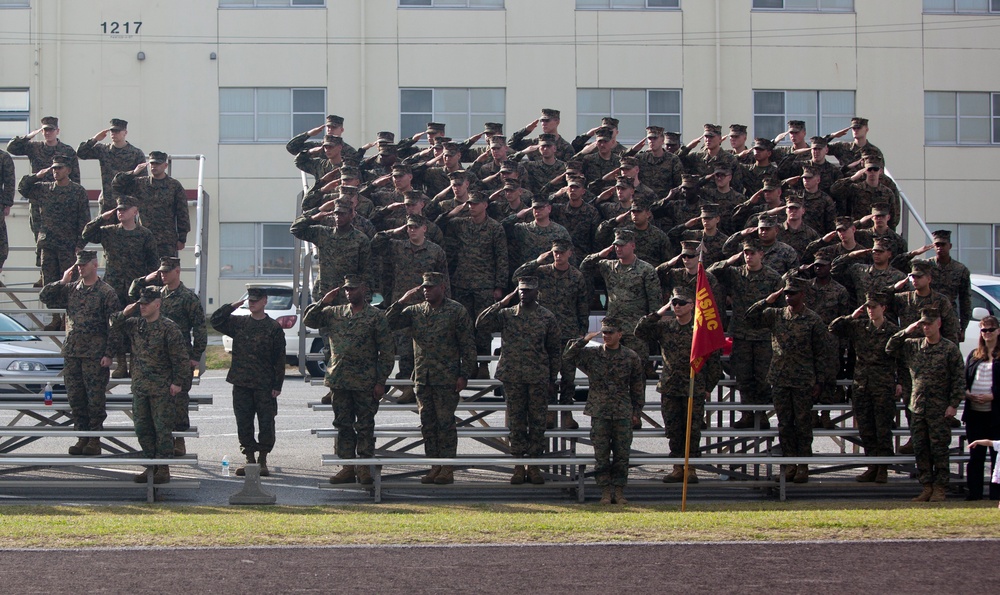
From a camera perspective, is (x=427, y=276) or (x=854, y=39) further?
(x=854, y=39)

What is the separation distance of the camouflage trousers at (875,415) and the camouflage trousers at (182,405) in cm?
724

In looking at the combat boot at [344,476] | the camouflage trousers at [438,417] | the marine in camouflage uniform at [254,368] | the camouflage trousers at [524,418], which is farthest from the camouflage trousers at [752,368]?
the marine in camouflage uniform at [254,368]

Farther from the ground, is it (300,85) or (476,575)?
(300,85)

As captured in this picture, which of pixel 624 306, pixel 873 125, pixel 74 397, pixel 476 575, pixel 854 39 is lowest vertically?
pixel 476 575

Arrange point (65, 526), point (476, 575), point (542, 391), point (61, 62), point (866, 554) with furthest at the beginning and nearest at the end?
point (61, 62) → point (542, 391) → point (65, 526) → point (866, 554) → point (476, 575)

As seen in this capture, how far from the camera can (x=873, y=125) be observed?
1283 inches

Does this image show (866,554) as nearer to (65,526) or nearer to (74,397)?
(65,526)

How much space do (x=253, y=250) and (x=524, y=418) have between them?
20170 mm

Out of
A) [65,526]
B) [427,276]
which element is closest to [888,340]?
[427,276]

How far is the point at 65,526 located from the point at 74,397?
277 centimetres

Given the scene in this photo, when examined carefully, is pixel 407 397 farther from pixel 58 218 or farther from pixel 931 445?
pixel 931 445

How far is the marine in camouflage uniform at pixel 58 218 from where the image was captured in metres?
15.3

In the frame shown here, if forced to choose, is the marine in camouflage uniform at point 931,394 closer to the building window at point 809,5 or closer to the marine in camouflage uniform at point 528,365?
the marine in camouflage uniform at point 528,365

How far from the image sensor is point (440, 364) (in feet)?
43.0
